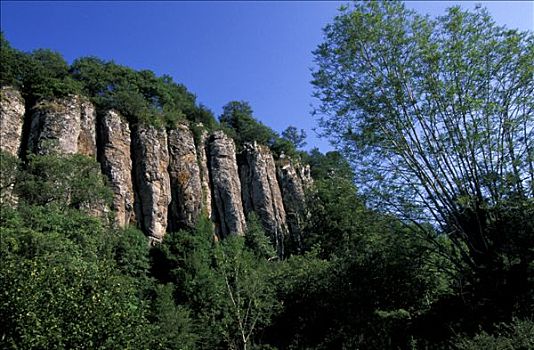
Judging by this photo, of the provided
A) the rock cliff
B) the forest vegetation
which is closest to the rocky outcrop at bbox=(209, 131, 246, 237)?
the rock cliff

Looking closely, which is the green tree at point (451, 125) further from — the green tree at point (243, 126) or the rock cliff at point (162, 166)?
the green tree at point (243, 126)

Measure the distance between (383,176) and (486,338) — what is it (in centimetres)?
503

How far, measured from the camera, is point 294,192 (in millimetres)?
46312

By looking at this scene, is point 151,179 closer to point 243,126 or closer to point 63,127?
point 63,127

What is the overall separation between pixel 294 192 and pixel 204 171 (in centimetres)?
1086

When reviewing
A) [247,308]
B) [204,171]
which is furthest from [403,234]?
[204,171]

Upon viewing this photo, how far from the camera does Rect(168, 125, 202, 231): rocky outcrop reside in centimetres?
3538

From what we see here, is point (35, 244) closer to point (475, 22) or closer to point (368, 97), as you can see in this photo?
point (368, 97)

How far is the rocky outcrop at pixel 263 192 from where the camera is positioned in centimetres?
4084

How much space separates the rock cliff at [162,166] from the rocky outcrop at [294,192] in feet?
0.39

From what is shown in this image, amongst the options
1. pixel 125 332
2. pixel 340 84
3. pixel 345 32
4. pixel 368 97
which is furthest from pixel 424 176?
pixel 125 332

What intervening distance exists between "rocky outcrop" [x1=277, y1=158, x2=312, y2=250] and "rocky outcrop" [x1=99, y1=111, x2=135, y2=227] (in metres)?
16.0

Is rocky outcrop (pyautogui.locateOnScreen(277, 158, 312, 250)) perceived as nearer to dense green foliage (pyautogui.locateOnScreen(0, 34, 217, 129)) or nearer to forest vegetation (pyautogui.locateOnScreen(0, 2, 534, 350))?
Result: dense green foliage (pyautogui.locateOnScreen(0, 34, 217, 129))

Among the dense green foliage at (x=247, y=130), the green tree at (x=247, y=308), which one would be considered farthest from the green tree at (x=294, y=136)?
the green tree at (x=247, y=308)
